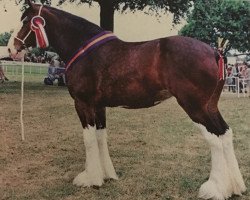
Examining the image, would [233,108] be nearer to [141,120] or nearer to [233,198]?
[141,120]

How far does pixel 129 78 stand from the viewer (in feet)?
20.7

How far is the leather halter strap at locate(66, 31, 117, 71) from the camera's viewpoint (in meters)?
6.78

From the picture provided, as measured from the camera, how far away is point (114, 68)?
254 inches

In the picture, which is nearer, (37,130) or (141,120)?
(37,130)

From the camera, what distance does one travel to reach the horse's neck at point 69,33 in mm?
6980

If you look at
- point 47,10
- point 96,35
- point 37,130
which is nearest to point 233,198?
point 96,35

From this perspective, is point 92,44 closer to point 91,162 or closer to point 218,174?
point 91,162

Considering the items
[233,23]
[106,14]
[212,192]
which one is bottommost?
[212,192]

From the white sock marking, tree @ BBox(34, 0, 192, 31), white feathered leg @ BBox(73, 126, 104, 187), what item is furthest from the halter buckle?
tree @ BBox(34, 0, 192, 31)

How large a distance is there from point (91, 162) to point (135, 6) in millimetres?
24538

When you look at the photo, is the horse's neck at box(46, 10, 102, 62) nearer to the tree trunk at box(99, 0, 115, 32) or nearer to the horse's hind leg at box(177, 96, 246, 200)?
the horse's hind leg at box(177, 96, 246, 200)

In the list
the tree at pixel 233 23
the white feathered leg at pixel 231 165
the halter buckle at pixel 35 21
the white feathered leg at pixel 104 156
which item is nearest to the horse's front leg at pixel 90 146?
the white feathered leg at pixel 104 156

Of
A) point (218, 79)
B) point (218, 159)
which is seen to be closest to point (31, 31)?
point (218, 79)

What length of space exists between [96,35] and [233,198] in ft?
10.8
